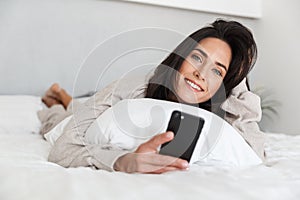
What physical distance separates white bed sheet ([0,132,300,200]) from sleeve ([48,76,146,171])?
0.24 ft

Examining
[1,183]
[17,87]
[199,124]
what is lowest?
[17,87]

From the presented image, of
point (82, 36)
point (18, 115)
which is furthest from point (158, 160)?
point (82, 36)

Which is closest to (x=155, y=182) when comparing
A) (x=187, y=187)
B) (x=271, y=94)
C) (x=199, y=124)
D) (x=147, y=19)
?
(x=187, y=187)

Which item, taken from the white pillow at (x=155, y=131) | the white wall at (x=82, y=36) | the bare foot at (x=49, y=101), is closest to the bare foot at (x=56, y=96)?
the bare foot at (x=49, y=101)

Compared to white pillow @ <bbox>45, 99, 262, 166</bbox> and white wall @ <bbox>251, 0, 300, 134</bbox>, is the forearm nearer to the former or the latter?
white pillow @ <bbox>45, 99, 262, 166</bbox>

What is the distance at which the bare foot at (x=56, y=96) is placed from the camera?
7.72ft

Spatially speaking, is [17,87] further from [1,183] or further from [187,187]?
[187,187]

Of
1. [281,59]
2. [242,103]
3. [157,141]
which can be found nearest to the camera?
[157,141]

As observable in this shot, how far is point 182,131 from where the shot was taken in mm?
885

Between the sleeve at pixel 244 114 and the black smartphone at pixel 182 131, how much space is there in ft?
1.15

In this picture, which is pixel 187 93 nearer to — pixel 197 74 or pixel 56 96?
pixel 197 74

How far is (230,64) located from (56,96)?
139 cm

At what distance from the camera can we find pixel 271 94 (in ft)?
9.52

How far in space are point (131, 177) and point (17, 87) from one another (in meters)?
1.78
